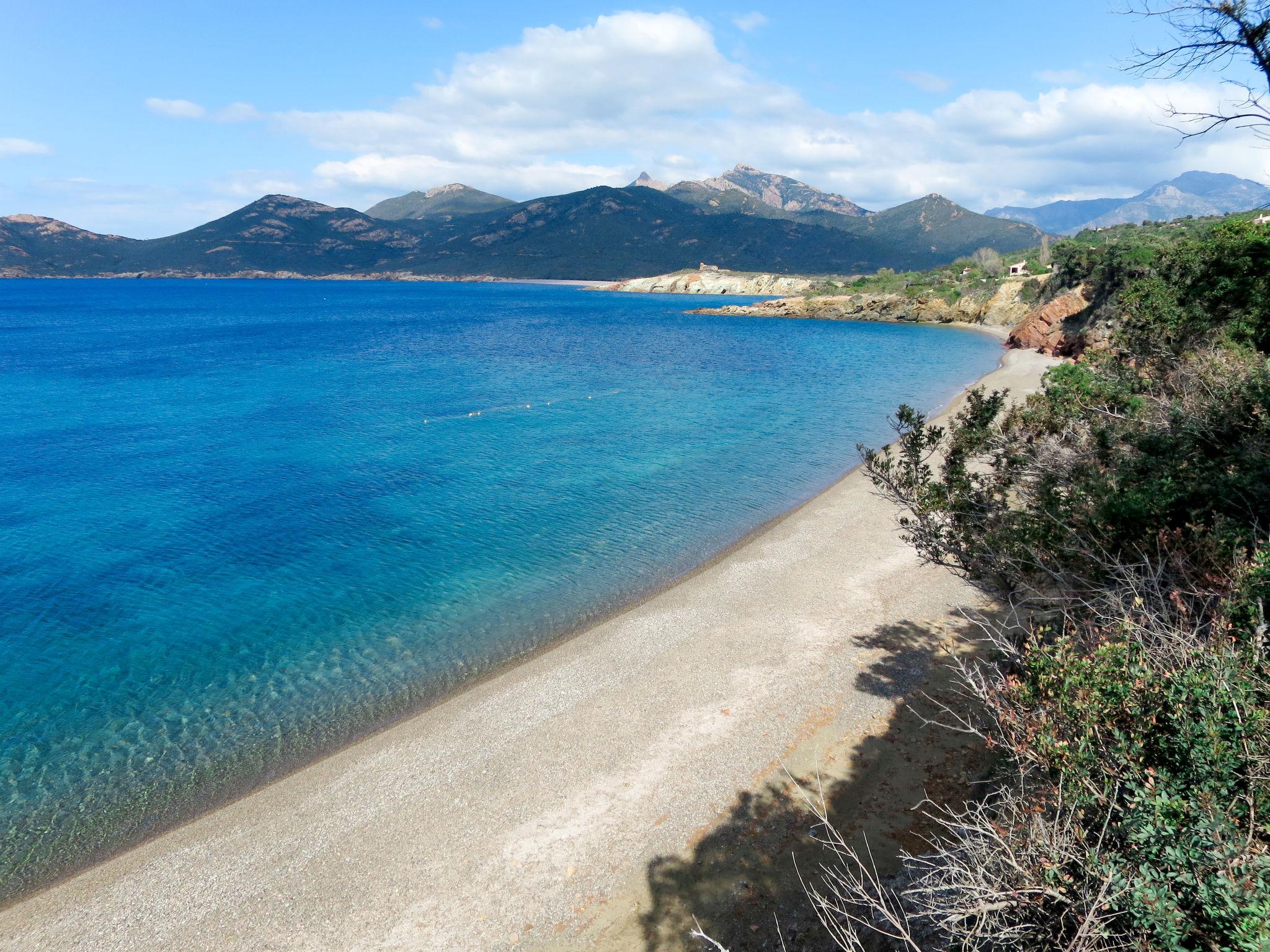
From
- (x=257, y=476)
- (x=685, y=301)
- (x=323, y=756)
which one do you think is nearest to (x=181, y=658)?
(x=323, y=756)

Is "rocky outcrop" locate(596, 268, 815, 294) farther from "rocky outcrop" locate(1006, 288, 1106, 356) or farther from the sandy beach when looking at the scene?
the sandy beach

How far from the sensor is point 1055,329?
2249 inches

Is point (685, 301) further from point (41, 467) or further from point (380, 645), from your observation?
point (380, 645)

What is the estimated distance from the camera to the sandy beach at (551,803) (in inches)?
355

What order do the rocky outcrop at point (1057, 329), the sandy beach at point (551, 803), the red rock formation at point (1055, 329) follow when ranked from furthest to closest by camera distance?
the red rock formation at point (1055, 329)
the rocky outcrop at point (1057, 329)
the sandy beach at point (551, 803)

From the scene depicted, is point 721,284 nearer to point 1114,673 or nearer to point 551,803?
point 551,803

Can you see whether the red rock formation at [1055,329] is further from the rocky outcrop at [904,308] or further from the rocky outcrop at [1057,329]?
the rocky outcrop at [904,308]

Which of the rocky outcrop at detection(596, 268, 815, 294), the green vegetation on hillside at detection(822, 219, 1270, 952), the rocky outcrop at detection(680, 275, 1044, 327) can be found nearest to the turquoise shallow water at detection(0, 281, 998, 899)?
the green vegetation on hillside at detection(822, 219, 1270, 952)

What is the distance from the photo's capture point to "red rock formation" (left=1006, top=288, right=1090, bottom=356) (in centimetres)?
5353

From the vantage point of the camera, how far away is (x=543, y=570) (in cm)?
1969

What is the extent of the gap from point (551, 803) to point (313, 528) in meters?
16.0

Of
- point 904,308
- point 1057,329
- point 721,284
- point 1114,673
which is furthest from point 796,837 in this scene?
point 721,284

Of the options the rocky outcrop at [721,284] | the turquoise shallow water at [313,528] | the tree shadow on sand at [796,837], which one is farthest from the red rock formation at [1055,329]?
the rocky outcrop at [721,284]

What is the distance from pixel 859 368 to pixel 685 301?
98.7m
